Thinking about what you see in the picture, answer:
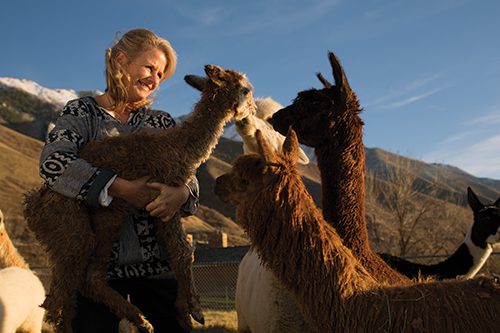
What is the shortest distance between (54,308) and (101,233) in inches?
17.3

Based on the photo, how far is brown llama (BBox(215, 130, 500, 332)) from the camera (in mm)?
2498

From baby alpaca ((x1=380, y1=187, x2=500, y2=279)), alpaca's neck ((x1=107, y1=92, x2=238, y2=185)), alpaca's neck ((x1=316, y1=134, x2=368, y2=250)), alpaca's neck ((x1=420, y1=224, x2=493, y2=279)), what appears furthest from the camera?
baby alpaca ((x1=380, y1=187, x2=500, y2=279))

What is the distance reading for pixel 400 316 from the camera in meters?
2.49

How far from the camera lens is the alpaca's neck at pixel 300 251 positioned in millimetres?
2588

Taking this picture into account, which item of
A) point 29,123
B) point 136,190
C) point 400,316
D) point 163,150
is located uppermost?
point 163,150

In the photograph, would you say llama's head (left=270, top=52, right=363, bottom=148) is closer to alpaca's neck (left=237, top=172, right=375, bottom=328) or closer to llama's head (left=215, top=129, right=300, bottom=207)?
llama's head (left=215, top=129, right=300, bottom=207)

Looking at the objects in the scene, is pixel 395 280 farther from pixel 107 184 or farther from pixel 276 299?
pixel 107 184

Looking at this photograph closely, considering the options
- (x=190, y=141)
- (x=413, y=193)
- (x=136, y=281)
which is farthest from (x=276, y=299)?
(x=413, y=193)

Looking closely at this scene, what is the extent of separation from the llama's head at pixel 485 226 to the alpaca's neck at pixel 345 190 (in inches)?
132

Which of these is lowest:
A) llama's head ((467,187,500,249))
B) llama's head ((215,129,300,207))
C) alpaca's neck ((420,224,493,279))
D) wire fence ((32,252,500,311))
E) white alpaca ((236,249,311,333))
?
wire fence ((32,252,500,311))

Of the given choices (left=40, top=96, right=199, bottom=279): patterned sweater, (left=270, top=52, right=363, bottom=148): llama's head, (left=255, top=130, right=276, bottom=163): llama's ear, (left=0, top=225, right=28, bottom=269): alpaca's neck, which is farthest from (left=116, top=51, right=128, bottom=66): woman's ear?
(left=0, top=225, right=28, bottom=269): alpaca's neck

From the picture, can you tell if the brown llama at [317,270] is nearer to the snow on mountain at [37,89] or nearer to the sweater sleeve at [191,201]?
the sweater sleeve at [191,201]

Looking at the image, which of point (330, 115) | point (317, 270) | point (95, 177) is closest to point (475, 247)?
point (330, 115)

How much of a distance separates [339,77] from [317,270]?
1883 millimetres
